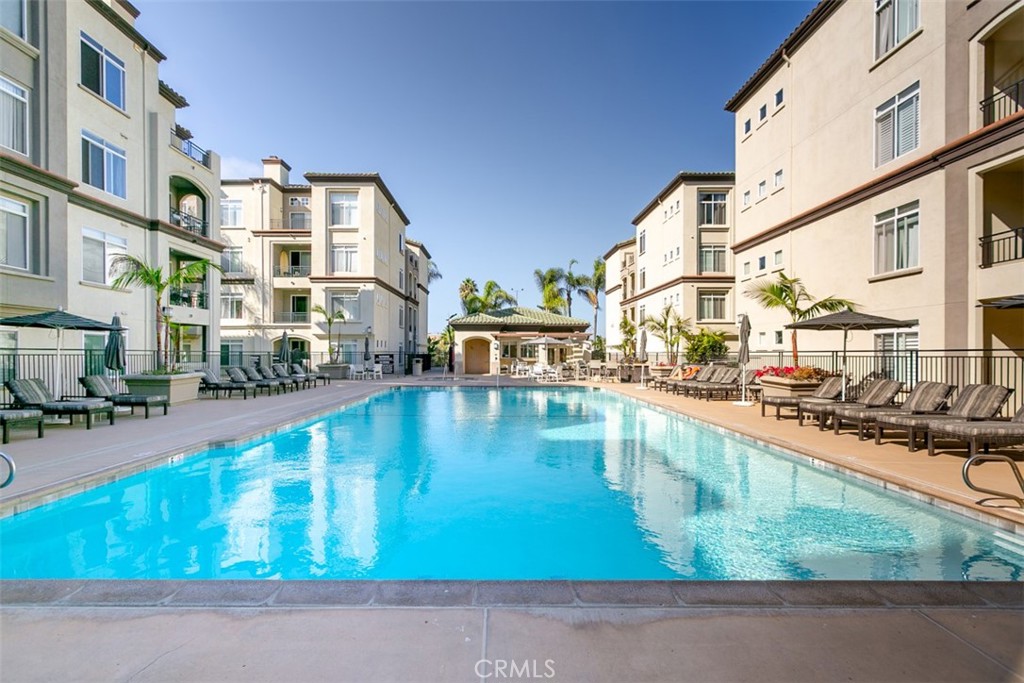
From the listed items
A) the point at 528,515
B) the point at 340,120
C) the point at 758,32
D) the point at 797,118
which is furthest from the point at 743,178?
the point at 528,515

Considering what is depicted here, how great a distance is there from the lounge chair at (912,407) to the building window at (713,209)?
20.2 meters

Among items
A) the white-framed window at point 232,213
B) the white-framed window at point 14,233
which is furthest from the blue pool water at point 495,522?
the white-framed window at point 232,213

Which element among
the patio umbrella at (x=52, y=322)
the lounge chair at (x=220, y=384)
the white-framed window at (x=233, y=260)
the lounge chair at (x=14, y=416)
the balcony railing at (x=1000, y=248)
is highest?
the white-framed window at (x=233, y=260)

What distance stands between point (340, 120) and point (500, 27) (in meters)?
6.14

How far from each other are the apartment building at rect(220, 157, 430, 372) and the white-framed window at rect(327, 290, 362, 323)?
2.4 inches

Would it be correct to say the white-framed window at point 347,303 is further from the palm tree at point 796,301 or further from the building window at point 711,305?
the palm tree at point 796,301

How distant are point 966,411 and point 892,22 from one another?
11.9 meters

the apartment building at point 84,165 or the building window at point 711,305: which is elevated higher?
the apartment building at point 84,165

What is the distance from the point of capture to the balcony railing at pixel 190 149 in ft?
65.1

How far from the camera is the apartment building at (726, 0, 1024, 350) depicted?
10875 millimetres

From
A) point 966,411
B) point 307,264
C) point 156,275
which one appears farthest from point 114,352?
point 307,264

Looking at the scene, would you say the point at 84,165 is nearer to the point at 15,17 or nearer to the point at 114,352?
the point at 15,17

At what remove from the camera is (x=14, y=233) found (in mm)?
13055

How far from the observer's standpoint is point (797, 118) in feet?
58.4
